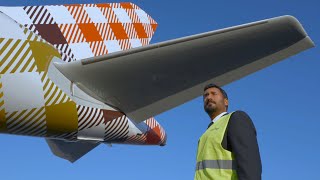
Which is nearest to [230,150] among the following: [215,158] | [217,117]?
Result: [215,158]

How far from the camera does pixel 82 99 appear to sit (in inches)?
362

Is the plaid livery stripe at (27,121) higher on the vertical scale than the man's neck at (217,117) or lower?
higher

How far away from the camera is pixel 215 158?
13.1 ft

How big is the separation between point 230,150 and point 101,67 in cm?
533

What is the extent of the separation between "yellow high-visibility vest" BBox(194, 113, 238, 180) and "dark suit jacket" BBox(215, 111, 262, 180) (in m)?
0.06

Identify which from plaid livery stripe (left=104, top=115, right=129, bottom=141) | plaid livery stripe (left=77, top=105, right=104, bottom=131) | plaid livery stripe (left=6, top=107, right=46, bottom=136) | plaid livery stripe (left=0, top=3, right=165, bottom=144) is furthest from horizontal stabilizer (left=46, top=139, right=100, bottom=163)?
plaid livery stripe (left=6, top=107, right=46, bottom=136)

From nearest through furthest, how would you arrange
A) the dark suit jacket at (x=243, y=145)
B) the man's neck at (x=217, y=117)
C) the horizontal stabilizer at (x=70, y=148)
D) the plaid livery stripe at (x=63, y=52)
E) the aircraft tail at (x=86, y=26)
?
the dark suit jacket at (x=243, y=145)
the man's neck at (x=217, y=117)
the plaid livery stripe at (x=63, y=52)
the aircraft tail at (x=86, y=26)
the horizontal stabilizer at (x=70, y=148)

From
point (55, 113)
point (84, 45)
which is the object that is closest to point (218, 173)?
point (55, 113)

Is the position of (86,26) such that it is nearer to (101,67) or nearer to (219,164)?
(101,67)

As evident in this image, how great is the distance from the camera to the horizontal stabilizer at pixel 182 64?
8219mm

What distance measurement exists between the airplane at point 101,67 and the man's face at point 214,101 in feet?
12.6

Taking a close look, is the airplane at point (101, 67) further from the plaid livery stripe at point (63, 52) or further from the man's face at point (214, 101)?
the man's face at point (214, 101)

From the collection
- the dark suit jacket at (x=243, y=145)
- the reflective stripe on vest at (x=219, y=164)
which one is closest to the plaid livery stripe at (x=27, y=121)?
the reflective stripe on vest at (x=219, y=164)

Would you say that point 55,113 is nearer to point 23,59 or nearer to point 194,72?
point 23,59
